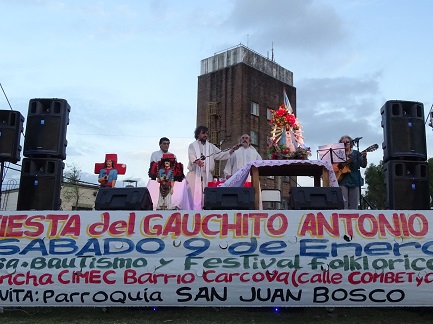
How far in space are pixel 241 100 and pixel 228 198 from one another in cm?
2099

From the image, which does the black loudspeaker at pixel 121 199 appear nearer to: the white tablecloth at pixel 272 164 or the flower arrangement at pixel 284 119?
the white tablecloth at pixel 272 164

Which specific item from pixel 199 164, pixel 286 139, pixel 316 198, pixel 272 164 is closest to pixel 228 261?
pixel 316 198

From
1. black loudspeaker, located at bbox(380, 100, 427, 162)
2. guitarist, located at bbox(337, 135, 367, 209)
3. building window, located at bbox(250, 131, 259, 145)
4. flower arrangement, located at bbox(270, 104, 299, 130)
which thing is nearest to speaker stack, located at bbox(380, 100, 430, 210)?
black loudspeaker, located at bbox(380, 100, 427, 162)

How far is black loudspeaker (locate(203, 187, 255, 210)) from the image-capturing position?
493cm

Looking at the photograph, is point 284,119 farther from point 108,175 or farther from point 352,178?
point 108,175

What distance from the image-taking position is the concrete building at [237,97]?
Result: 84.4 ft

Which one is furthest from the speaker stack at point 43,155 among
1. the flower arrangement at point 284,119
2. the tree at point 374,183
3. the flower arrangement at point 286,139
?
the tree at point 374,183

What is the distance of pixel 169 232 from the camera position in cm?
453

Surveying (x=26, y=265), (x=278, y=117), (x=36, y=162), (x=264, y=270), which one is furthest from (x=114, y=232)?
(x=278, y=117)

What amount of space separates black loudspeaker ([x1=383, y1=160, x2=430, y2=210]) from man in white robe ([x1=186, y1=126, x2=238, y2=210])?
3.07 meters

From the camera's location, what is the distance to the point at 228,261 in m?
4.42

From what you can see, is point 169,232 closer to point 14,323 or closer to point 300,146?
point 14,323

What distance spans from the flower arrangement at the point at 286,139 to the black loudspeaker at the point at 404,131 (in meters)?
1.35

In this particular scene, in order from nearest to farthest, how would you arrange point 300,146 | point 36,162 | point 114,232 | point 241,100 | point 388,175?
point 114,232, point 388,175, point 36,162, point 300,146, point 241,100
